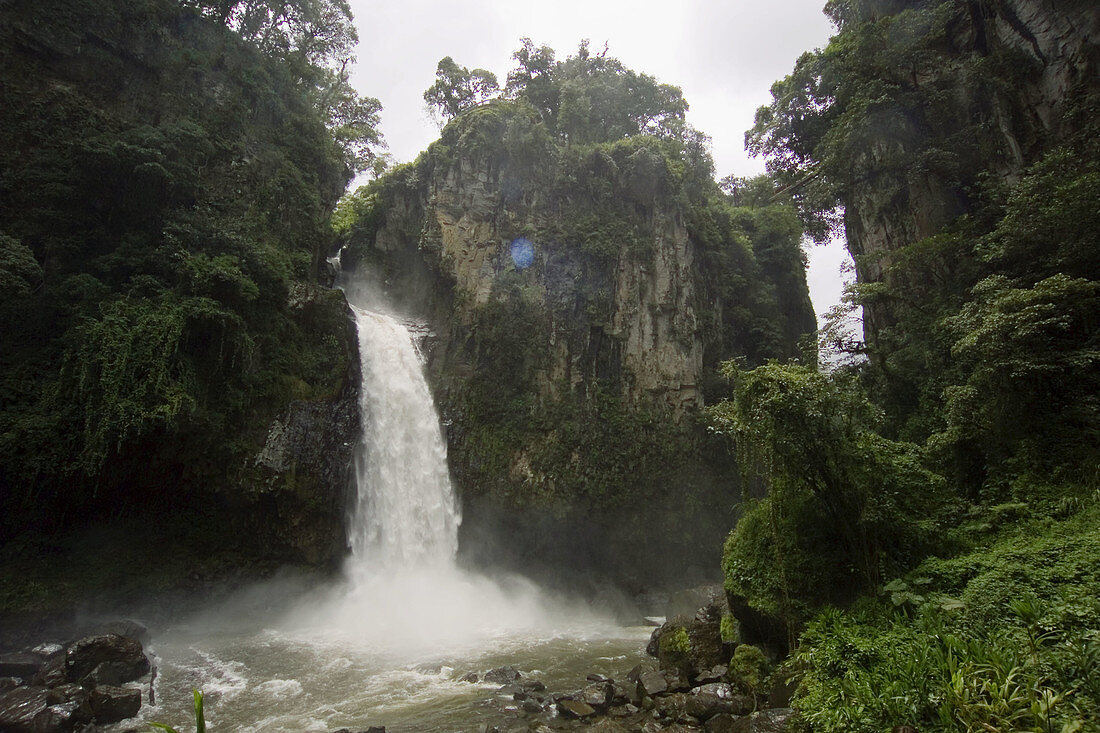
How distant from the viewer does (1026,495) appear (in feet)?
26.9

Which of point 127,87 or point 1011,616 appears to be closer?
point 1011,616

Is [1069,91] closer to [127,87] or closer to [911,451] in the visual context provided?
[911,451]

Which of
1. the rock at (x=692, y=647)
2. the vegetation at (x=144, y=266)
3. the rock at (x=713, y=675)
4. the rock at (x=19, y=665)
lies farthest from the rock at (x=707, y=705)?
the vegetation at (x=144, y=266)

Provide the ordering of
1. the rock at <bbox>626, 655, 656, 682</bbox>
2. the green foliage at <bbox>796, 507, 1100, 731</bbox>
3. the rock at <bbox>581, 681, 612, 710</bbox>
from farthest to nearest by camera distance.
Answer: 1. the rock at <bbox>626, 655, 656, 682</bbox>
2. the rock at <bbox>581, 681, 612, 710</bbox>
3. the green foliage at <bbox>796, 507, 1100, 731</bbox>

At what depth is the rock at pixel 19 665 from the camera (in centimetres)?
887

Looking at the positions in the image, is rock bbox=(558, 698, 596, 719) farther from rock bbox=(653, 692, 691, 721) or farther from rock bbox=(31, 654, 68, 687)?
rock bbox=(31, 654, 68, 687)

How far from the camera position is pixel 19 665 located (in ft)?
29.3

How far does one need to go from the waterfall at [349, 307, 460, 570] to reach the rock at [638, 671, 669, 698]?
8.63 metres

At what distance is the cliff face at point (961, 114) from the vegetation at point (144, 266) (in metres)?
16.7

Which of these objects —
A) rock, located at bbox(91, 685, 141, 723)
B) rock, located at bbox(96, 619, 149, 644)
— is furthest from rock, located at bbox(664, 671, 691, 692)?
rock, located at bbox(96, 619, 149, 644)

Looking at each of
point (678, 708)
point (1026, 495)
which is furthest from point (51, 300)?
point (1026, 495)

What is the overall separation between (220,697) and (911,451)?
1169 cm

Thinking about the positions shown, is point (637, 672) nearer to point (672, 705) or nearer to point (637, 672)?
point (637, 672)

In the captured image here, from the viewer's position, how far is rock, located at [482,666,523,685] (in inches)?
377
